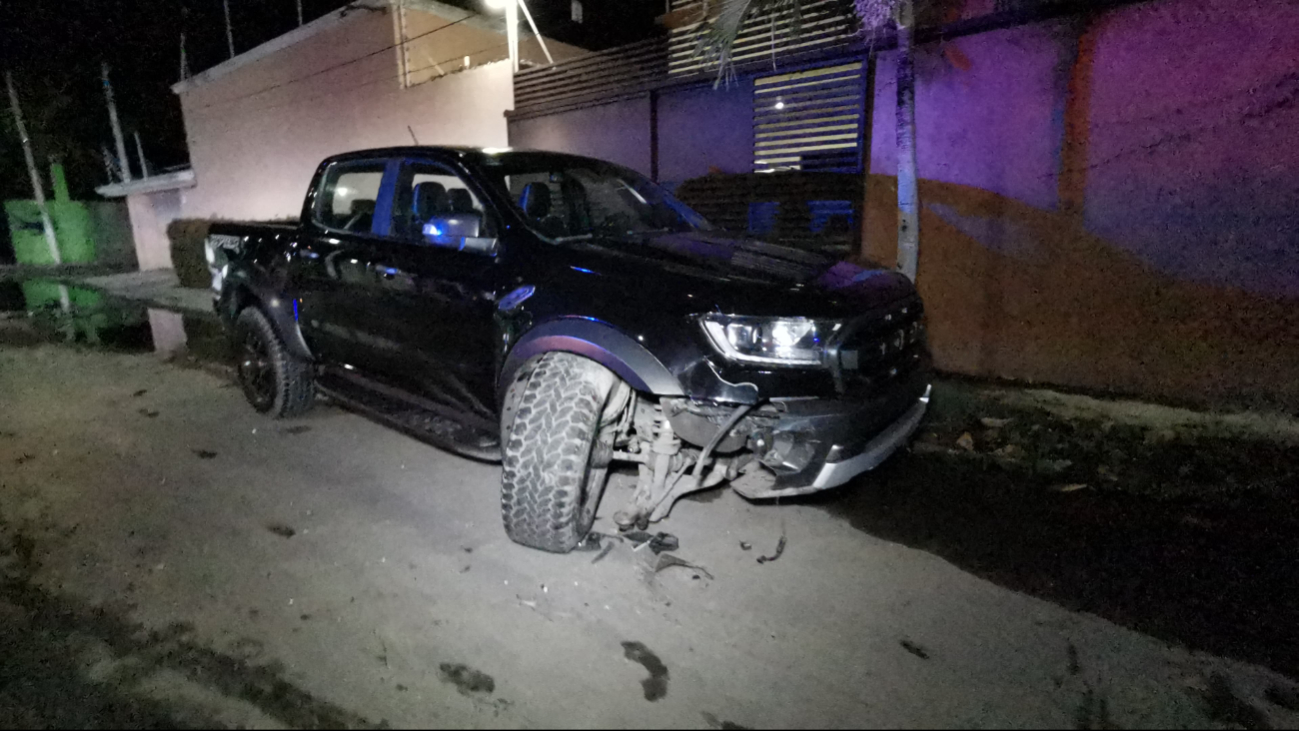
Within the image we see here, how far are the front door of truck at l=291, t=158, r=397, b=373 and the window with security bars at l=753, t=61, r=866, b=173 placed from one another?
172 inches

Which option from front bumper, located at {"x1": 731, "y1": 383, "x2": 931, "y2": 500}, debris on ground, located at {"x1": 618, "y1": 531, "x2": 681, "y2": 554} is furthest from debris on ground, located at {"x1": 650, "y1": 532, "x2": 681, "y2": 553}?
front bumper, located at {"x1": 731, "y1": 383, "x2": 931, "y2": 500}

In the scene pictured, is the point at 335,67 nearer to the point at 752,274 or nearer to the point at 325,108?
the point at 325,108

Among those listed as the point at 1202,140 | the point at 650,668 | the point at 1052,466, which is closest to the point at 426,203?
the point at 650,668

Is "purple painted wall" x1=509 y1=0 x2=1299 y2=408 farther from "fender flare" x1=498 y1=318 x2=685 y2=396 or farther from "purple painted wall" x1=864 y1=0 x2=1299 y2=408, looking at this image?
"fender flare" x1=498 y1=318 x2=685 y2=396

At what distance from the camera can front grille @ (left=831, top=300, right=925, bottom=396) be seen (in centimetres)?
276

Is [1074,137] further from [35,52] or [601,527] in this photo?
[35,52]

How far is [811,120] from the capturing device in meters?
6.84

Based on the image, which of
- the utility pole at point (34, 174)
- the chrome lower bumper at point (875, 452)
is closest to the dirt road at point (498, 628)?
the chrome lower bumper at point (875, 452)

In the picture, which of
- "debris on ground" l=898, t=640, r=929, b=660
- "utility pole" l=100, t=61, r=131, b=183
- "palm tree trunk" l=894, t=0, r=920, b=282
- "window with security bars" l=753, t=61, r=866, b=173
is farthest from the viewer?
"utility pole" l=100, t=61, r=131, b=183

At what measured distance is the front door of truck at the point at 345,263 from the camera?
13.4 ft

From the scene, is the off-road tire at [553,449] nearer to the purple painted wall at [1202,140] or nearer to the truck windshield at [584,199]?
the truck windshield at [584,199]

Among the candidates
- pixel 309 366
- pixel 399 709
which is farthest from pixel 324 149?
pixel 399 709

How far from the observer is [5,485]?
4020 mm

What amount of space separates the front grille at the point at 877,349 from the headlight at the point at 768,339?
89mm
